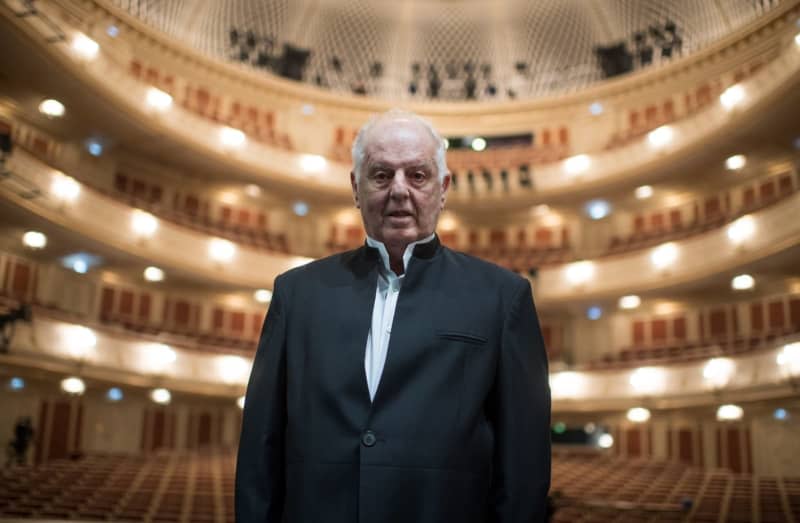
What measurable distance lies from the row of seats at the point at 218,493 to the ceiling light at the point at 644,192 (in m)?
8.85

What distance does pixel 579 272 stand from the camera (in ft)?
71.8

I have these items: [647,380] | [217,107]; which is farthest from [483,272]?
[217,107]

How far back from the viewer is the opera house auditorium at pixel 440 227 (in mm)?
15625

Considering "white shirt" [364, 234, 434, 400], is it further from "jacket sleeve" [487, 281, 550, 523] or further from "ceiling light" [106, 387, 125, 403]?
"ceiling light" [106, 387, 125, 403]

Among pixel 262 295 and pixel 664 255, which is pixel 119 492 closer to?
pixel 262 295

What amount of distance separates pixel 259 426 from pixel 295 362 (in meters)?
0.20

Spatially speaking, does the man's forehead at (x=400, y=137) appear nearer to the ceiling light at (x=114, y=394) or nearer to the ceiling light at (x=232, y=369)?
the ceiling light at (x=232, y=369)

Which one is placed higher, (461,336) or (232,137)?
(232,137)

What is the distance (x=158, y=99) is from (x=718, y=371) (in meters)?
15.5

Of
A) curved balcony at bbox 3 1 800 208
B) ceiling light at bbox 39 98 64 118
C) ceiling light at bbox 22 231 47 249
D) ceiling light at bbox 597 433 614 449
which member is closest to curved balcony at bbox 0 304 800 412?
ceiling light at bbox 22 231 47 249

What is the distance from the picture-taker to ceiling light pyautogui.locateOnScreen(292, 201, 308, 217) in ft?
82.9

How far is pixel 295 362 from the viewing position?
215 cm

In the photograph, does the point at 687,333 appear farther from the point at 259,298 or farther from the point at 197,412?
the point at 197,412

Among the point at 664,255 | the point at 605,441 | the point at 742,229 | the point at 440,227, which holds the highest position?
the point at 440,227
